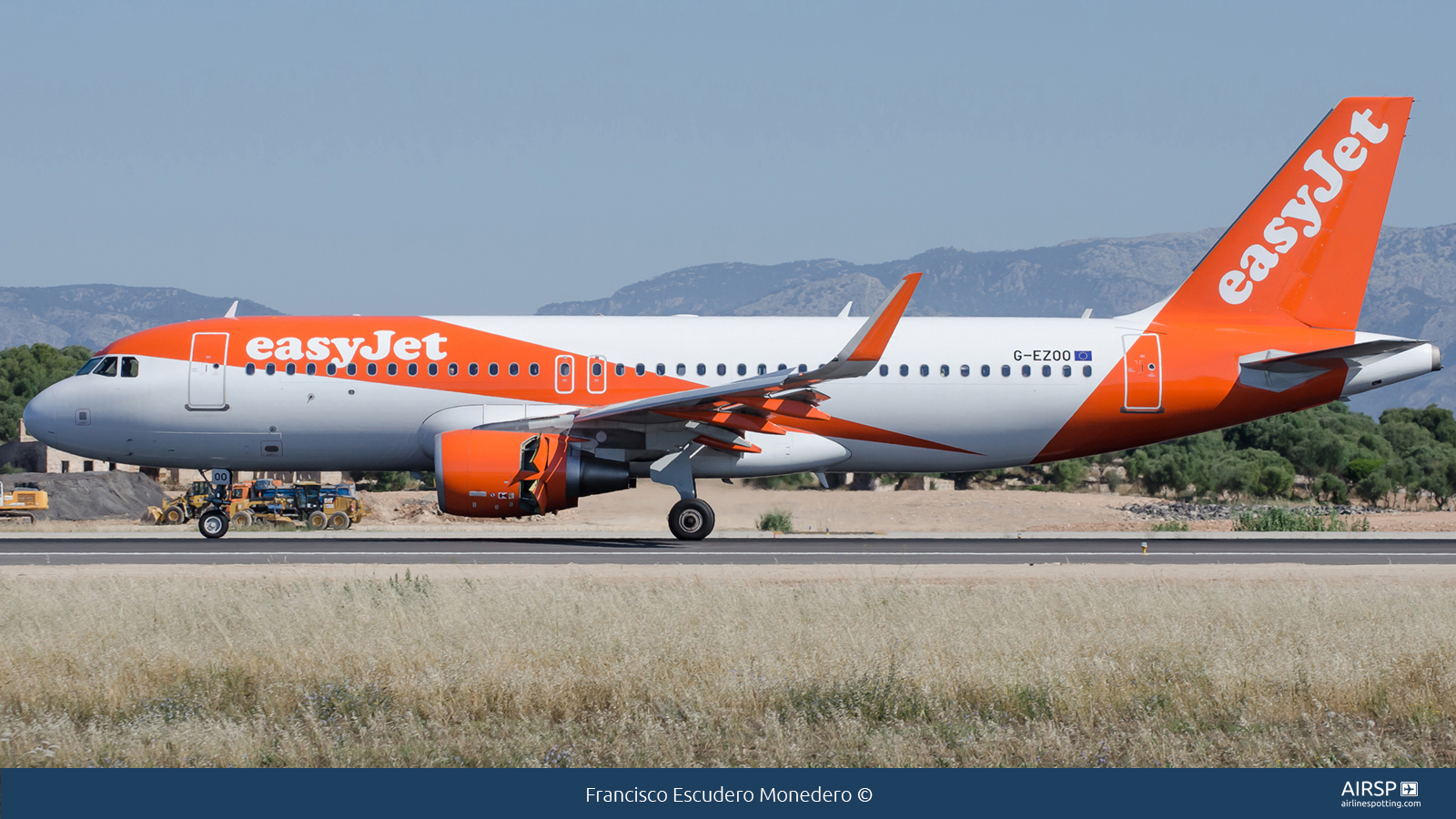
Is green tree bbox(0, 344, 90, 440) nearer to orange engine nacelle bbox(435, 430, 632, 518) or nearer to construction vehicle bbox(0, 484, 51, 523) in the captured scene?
construction vehicle bbox(0, 484, 51, 523)

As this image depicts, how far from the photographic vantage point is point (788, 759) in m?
8.93

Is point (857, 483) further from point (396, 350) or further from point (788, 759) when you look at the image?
point (788, 759)

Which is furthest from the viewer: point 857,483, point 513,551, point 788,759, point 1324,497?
point 1324,497

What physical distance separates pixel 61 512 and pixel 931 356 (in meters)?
42.0

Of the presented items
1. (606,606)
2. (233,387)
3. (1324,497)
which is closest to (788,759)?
(606,606)

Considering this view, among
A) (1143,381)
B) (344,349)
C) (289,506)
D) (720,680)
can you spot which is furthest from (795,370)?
(289,506)

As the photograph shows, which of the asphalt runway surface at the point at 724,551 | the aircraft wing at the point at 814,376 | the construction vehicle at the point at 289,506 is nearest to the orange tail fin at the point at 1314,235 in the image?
the asphalt runway surface at the point at 724,551

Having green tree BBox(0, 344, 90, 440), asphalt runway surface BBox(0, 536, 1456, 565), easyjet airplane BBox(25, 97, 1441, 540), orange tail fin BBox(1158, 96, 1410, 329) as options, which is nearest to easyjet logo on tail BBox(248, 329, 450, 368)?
easyjet airplane BBox(25, 97, 1441, 540)

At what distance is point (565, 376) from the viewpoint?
2531 cm

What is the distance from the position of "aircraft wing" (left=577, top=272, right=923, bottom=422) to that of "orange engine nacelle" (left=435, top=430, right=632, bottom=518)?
1.08 meters

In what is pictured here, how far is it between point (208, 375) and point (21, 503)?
84.2 feet

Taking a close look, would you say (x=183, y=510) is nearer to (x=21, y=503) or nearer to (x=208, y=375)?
(x=21, y=503)

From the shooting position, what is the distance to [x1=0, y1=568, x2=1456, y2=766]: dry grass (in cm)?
916

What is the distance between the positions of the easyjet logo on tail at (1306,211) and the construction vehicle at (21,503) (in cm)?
3925
